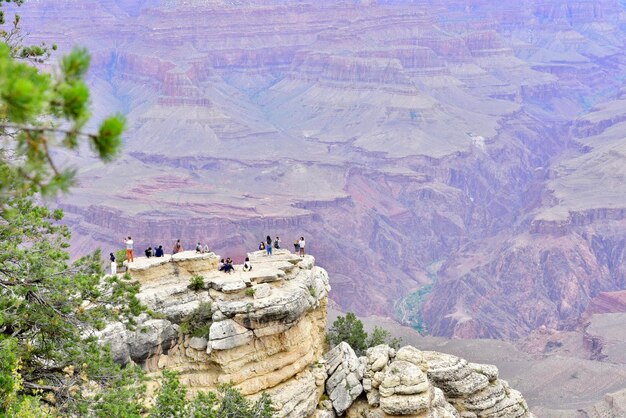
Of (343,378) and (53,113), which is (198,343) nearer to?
(343,378)

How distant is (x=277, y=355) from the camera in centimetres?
3180

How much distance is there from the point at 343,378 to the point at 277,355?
3408mm

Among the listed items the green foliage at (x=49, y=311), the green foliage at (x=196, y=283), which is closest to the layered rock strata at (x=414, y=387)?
the green foliage at (x=196, y=283)

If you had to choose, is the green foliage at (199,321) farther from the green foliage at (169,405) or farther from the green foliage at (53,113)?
the green foliage at (53,113)

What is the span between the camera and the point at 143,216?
407ft

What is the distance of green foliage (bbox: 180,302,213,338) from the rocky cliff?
0.04 m

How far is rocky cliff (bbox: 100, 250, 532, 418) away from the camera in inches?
1192

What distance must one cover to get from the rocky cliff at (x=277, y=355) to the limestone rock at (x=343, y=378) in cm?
5

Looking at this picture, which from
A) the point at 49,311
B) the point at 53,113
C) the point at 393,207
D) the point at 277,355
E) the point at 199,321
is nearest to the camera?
the point at 53,113

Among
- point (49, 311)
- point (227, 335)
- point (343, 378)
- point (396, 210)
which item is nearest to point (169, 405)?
point (49, 311)

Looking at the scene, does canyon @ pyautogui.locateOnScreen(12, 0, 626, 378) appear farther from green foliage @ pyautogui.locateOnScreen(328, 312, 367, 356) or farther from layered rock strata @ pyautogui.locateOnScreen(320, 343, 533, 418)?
layered rock strata @ pyautogui.locateOnScreen(320, 343, 533, 418)

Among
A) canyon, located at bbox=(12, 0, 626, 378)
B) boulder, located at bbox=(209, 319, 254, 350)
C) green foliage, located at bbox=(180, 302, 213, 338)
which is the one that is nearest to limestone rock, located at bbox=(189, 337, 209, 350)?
green foliage, located at bbox=(180, 302, 213, 338)

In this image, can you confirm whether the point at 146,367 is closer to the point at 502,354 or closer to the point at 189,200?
the point at 502,354

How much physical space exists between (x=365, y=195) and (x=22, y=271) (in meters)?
142
